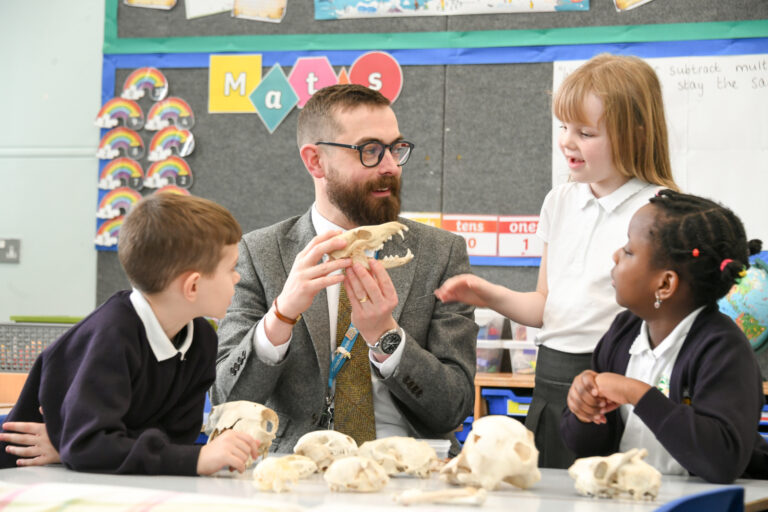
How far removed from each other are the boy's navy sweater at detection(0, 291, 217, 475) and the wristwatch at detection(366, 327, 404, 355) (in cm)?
34

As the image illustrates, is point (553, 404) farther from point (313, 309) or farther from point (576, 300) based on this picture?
point (313, 309)

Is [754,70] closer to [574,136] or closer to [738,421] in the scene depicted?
[574,136]

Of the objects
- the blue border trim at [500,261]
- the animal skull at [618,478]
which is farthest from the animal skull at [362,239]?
the blue border trim at [500,261]

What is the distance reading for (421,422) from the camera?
1.65m

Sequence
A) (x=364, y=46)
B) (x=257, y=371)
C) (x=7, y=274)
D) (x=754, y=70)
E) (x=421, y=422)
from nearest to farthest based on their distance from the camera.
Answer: (x=257, y=371)
(x=421, y=422)
(x=754, y=70)
(x=364, y=46)
(x=7, y=274)

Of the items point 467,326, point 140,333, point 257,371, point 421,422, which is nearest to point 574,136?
point 467,326

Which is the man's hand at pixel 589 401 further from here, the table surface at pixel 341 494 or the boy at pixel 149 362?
the boy at pixel 149 362

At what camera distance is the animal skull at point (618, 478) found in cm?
97

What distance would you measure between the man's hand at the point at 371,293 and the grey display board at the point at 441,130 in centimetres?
155

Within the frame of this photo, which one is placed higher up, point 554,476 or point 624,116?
point 624,116

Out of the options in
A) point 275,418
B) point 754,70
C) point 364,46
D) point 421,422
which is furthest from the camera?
point 364,46

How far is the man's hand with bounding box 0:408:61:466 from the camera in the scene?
45.2 inches

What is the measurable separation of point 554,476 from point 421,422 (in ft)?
1.68

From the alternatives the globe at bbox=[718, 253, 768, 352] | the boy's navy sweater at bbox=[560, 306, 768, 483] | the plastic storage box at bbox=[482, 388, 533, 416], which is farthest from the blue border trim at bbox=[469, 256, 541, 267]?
the boy's navy sweater at bbox=[560, 306, 768, 483]
